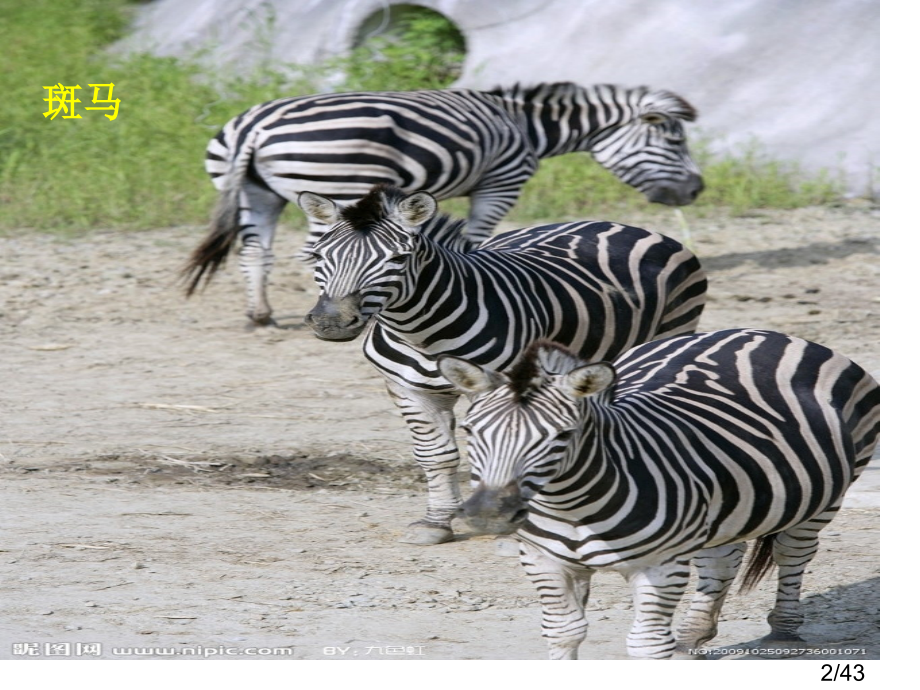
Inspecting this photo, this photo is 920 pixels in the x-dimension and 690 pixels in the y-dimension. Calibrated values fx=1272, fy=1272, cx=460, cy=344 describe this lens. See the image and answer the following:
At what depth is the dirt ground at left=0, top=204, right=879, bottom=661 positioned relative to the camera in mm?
4512

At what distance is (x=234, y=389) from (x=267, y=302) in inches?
50.5

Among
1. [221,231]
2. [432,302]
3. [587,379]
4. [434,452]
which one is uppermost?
[221,231]

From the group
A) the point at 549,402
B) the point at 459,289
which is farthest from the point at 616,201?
the point at 549,402

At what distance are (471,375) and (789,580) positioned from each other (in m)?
1.68

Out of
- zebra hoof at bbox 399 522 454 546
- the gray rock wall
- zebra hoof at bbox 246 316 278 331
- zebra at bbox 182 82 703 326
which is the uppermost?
the gray rock wall

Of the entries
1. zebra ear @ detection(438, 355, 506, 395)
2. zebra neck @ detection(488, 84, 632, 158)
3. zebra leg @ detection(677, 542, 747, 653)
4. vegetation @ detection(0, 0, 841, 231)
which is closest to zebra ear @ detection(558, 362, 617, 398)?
zebra ear @ detection(438, 355, 506, 395)

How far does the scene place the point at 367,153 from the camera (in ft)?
27.2

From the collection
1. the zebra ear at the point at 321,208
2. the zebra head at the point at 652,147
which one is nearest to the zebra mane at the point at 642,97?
the zebra head at the point at 652,147

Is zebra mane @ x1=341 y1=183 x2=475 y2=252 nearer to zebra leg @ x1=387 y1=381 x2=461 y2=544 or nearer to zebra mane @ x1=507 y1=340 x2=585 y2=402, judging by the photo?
zebra leg @ x1=387 y1=381 x2=461 y2=544

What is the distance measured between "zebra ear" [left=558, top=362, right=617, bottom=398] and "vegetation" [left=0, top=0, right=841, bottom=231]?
8.02m

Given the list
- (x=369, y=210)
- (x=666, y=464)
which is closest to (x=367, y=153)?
(x=369, y=210)

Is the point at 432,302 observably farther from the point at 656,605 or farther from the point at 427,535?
the point at 656,605

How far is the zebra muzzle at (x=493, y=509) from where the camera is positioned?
3.21 m

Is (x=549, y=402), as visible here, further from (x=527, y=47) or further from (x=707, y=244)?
(x=527, y=47)
